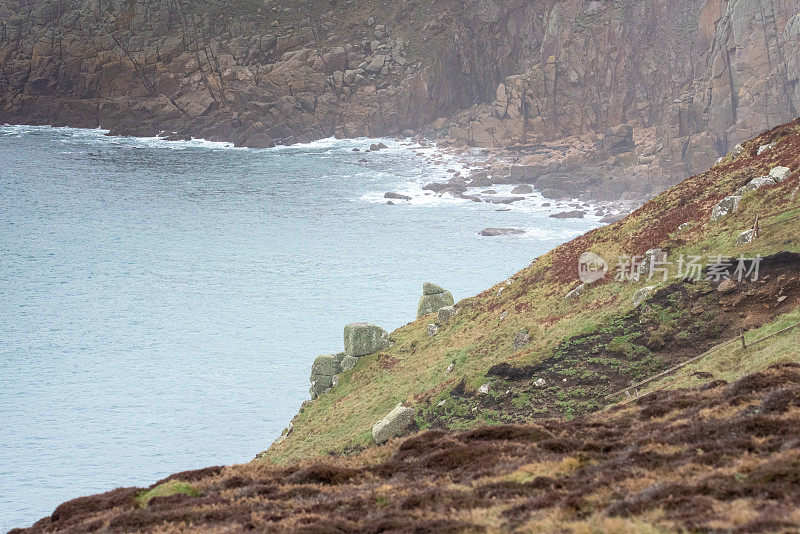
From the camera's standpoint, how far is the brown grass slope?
526 inches

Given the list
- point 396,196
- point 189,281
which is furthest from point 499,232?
point 189,281

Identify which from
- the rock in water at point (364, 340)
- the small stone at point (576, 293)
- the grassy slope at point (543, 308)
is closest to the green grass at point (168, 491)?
the grassy slope at point (543, 308)

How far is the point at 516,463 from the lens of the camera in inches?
784

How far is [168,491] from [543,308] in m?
26.7

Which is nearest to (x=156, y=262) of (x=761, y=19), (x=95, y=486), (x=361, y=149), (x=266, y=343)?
(x=266, y=343)

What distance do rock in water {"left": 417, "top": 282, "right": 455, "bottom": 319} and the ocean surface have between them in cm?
2223

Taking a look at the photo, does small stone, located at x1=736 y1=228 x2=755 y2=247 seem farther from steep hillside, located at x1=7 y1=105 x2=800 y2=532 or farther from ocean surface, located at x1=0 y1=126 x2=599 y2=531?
ocean surface, located at x1=0 y1=126 x2=599 y2=531

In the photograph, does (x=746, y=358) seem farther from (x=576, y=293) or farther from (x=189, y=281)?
(x=189, y=281)

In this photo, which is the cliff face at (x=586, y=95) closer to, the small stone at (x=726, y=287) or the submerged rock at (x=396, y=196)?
the submerged rock at (x=396, y=196)

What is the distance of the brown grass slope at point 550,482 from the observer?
13.4 meters

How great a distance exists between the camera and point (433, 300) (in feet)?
194

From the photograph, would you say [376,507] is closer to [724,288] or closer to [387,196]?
[724,288]

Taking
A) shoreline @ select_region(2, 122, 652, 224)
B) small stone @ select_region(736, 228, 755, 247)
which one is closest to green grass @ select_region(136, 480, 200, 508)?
small stone @ select_region(736, 228, 755, 247)

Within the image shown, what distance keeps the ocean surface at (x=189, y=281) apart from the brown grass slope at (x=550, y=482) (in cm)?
4536
